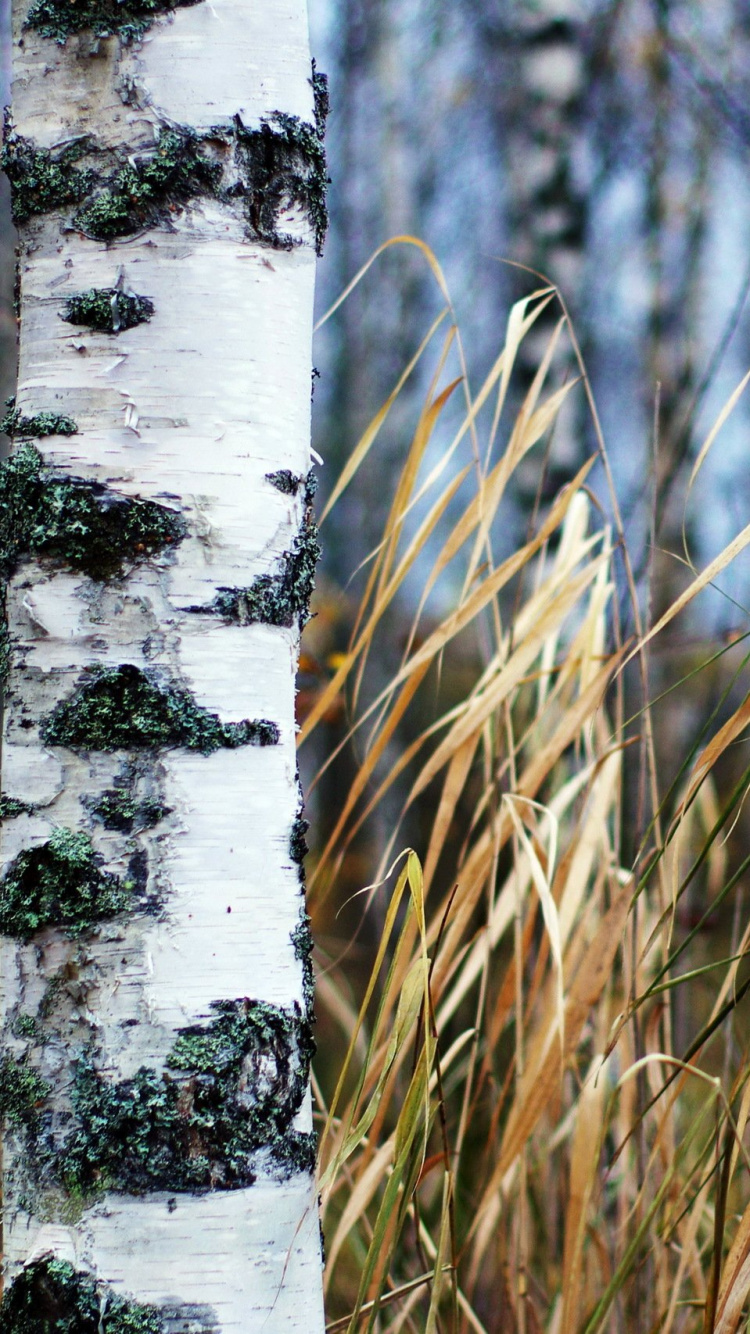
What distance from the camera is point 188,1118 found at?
477 millimetres

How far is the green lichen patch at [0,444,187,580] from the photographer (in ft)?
1.66

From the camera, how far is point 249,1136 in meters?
0.49

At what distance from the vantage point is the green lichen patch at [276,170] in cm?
53

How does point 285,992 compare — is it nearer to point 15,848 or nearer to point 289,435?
point 15,848

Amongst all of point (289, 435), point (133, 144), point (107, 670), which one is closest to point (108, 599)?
point (107, 670)

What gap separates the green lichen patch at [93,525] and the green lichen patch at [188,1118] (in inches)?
9.5

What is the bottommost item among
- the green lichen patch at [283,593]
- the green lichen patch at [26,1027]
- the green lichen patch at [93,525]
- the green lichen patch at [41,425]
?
the green lichen patch at [26,1027]

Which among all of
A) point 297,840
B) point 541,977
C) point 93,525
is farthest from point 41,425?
point 541,977

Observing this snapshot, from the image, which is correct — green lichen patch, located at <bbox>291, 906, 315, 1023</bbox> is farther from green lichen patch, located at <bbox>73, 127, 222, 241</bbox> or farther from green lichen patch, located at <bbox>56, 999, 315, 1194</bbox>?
green lichen patch, located at <bbox>73, 127, 222, 241</bbox>

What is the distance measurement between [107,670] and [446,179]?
4007 mm

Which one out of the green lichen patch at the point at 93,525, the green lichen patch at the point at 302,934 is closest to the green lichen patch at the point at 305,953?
the green lichen patch at the point at 302,934

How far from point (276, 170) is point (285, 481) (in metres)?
0.18

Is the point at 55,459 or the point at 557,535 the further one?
the point at 557,535

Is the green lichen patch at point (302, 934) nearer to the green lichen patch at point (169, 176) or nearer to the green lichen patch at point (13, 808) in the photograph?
the green lichen patch at point (13, 808)
